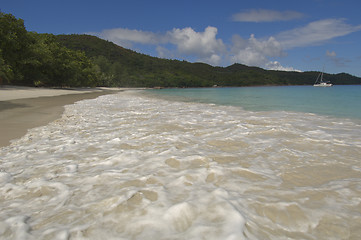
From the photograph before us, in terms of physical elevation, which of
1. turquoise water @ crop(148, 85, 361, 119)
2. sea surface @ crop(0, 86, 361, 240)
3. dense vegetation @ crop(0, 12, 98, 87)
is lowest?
turquoise water @ crop(148, 85, 361, 119)

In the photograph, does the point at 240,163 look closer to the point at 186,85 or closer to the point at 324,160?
the point at 324,160

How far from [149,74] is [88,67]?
82715mm

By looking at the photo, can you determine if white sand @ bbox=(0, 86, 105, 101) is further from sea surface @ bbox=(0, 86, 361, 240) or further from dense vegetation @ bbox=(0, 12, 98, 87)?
sea surface @ bbox=(0, 86, 361, 240)

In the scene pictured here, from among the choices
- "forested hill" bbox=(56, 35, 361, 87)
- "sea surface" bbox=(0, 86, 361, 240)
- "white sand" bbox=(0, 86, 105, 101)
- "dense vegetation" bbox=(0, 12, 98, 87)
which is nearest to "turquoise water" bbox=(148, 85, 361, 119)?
"sea surface" bbox=(0, 86, 361, 240)

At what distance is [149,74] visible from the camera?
144 meters

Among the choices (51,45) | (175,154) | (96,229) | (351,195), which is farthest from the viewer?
(51,45)

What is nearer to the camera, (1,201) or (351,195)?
(1,201)

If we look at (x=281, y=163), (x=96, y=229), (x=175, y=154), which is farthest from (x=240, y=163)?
(x=96, y=229)

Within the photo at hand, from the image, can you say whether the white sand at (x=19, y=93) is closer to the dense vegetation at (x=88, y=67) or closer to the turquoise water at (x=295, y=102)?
the dense vegetation at (x=88, y=67)

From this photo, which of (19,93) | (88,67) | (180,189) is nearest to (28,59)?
(19,93)

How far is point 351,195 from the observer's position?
2.80m

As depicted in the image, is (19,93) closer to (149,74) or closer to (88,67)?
(88,67)

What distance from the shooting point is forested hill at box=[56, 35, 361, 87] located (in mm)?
110044

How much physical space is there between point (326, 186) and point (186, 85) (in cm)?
15088
